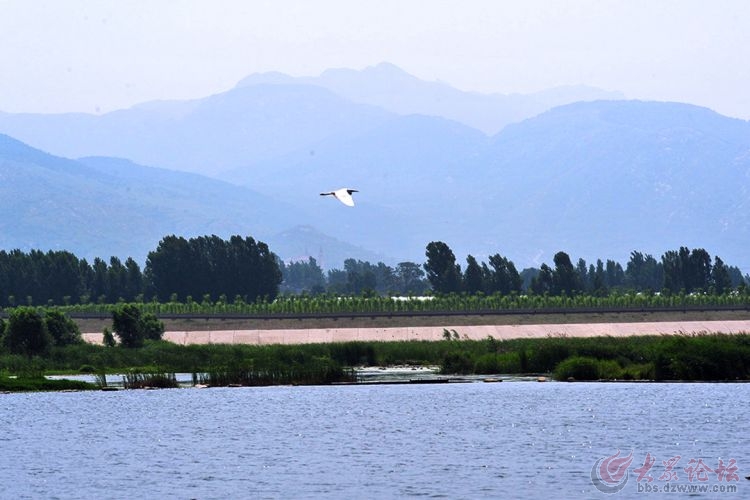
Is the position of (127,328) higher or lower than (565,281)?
lower

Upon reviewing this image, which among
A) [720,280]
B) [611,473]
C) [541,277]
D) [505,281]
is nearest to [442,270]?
[505,281]

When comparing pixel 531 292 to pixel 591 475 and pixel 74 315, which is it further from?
pixel 591 475

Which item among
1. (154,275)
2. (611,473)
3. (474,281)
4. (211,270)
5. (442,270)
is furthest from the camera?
(442,270)

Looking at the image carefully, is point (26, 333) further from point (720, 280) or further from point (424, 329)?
point (720, 280)

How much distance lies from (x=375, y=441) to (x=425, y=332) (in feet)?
246

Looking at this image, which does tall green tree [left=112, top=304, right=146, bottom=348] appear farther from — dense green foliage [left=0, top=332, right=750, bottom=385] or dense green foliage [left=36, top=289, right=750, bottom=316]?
dense green foliage [left=36, top=289, right=750, bottom=316]

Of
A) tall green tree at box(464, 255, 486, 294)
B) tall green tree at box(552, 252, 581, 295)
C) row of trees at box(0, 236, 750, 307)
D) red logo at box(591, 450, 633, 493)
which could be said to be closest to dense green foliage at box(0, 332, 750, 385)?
red logo at box(591, 450, 633, 493)

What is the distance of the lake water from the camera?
41625 millimetres

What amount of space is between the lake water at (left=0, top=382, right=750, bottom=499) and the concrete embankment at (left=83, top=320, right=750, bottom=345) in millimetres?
50326

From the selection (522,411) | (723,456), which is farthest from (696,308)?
(723,456)

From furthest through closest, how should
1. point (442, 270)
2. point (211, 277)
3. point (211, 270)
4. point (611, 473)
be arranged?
point (442, 270) → point (211, 270) → point (211, 277) → point (611, 473)

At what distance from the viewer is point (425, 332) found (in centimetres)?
12712

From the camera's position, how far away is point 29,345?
90.9 meters

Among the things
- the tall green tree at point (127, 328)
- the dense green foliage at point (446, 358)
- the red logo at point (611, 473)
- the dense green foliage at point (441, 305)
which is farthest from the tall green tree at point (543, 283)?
the red logo at point (611, 473)
